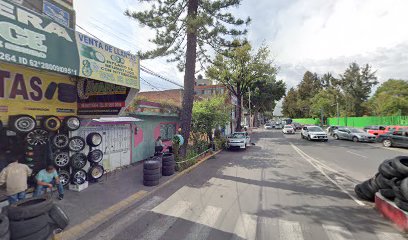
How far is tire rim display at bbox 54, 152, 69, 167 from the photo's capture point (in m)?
7.04

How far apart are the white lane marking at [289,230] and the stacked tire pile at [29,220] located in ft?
14.7

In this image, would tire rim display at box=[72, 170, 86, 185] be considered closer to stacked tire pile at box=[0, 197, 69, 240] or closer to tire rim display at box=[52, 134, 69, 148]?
tire rim display at box=[52, 134, 69, 148]

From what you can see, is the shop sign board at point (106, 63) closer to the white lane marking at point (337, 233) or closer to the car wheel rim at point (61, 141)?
the car wheel rim at point (61, 141)

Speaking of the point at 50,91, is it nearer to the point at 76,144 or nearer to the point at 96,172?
the point at 76,144

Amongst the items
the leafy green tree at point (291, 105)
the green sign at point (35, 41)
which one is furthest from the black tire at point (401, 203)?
the leafy green tree at point (291, 105)

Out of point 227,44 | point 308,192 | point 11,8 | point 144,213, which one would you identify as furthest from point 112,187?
point 227,44

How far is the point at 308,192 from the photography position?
7.17m

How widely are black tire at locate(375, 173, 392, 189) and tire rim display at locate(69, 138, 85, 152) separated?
9490 mm

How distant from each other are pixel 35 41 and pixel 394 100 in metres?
50.2

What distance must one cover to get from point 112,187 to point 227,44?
33.4 feet

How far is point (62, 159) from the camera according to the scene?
720 centimetres

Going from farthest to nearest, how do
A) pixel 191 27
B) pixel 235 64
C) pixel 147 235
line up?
pixel 235 64 → pixel 191 27 → pixel 147 235

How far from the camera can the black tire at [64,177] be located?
7.22 m

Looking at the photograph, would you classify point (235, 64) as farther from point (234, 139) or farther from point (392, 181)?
point (392, 181)
